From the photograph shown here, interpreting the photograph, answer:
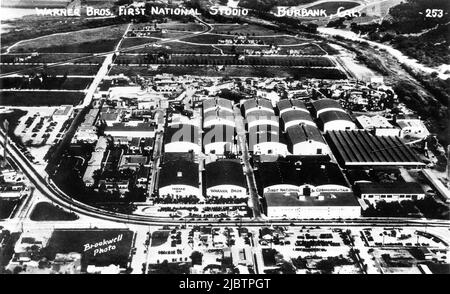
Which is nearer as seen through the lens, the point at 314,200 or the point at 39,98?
the point at 314,200

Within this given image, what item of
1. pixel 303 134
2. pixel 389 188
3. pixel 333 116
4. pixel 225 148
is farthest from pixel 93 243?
pixel 333 116

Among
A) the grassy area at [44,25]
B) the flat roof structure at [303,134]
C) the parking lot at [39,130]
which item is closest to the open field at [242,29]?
the grassy area at [44,25]

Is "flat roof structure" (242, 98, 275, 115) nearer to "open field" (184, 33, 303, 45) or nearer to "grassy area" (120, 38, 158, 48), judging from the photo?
"open field" (184, 33, 303, 45)

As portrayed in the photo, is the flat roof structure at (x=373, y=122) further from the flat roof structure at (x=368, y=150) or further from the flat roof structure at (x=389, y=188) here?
the flat roof structure at (x=389, y=188)

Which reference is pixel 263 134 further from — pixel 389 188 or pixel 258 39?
pixel 258 39

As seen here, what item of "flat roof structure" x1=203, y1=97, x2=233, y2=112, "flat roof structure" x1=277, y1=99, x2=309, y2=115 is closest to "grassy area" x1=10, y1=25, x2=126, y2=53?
"flat roof structure" x1=203, y1=97, x2=233, y2=112

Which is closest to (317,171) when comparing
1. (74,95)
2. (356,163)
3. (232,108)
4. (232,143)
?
(356,163)
